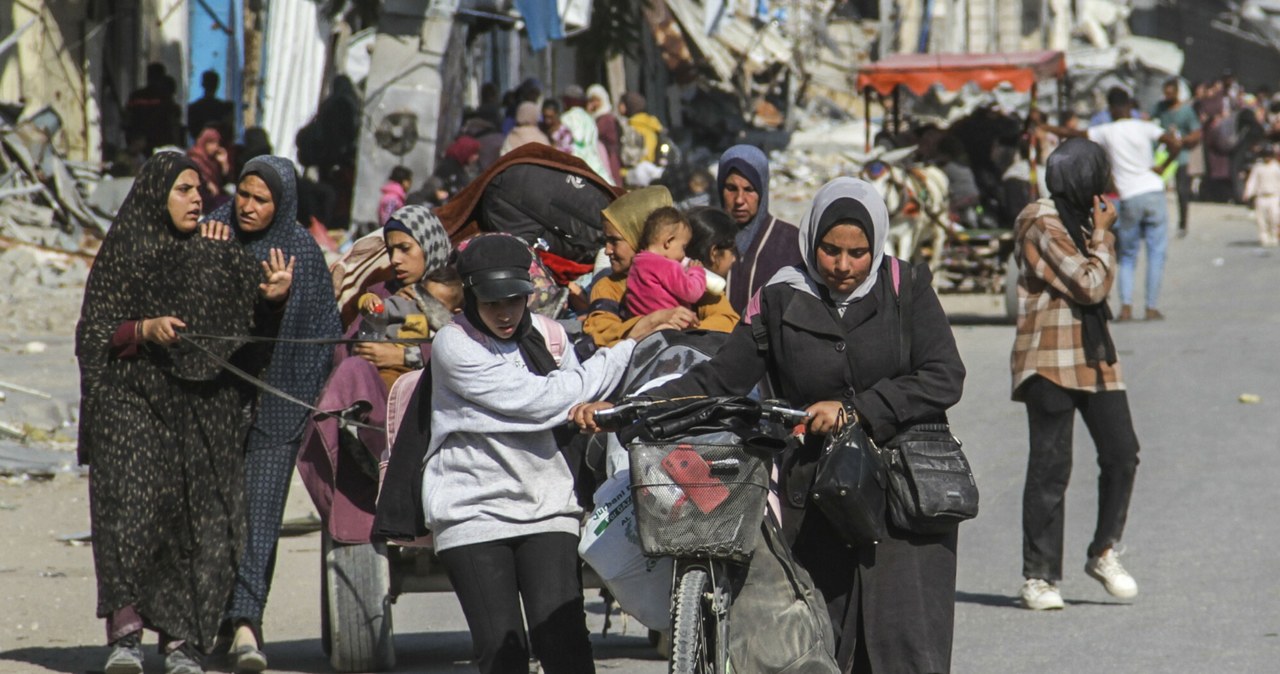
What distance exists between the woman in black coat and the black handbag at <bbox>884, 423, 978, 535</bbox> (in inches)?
2.2

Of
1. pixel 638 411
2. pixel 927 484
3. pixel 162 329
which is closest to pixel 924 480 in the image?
pixel 927 484

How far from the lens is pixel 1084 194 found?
305 inches

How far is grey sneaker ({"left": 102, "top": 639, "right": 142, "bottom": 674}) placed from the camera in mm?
6500

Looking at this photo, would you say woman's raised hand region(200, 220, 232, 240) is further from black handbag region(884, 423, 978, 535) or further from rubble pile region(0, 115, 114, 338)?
rubble pile region(0, 115, 114, 338)

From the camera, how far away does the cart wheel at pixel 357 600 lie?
669cm

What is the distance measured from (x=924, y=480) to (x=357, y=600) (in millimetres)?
2613

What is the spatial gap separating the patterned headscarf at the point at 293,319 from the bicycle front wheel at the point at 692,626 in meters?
2.68

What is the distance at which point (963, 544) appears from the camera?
930 centimetres

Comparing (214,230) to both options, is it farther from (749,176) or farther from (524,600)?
(524,600)

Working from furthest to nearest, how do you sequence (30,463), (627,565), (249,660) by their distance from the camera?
(30,463) < (249,660) < (627,565)

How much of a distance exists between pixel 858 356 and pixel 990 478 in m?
6.10

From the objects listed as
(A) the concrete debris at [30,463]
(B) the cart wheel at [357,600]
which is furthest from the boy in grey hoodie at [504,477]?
(A) the concrete debris at [30,463]

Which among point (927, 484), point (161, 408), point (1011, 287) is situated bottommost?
point (1011, 287)

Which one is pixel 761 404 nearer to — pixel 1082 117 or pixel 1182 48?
pixel 1082 117
